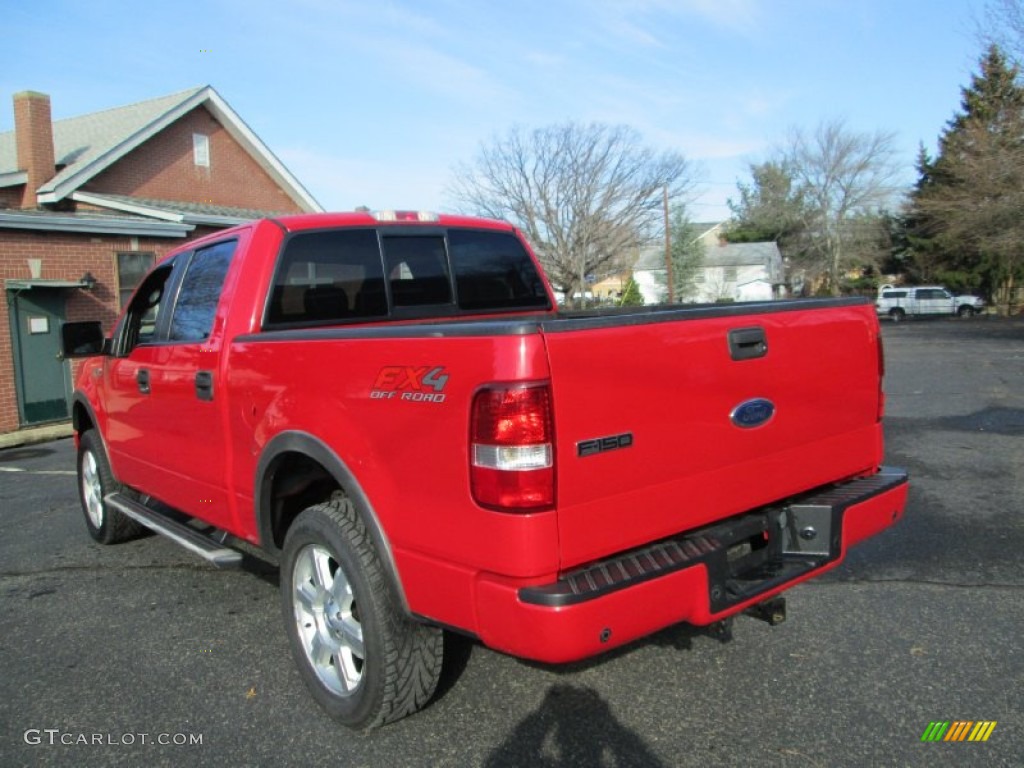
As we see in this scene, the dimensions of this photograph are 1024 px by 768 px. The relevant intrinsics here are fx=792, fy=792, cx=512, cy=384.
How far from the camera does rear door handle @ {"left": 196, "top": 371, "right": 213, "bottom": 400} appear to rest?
3633mm

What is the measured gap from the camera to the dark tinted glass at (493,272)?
4.41m

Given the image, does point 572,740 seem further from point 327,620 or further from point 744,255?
point 744,255

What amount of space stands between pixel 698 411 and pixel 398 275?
80.1 inches

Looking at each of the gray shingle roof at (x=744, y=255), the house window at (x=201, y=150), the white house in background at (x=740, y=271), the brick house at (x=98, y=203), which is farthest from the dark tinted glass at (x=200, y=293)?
the gray shingle roof at (x=744, y=255)

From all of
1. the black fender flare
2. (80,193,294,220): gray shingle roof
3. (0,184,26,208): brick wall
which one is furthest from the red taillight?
(0,184,26,208): brick wall

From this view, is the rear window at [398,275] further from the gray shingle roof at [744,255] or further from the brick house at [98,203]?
the gray shingle roof at [744,255]

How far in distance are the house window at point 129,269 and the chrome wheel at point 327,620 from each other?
14.1 m

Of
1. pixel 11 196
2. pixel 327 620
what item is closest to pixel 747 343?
pixel 327 620

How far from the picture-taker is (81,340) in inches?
192

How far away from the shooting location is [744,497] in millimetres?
2869

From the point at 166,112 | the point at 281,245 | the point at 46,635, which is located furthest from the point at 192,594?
the point at 166,112

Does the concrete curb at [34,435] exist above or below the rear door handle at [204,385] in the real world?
below

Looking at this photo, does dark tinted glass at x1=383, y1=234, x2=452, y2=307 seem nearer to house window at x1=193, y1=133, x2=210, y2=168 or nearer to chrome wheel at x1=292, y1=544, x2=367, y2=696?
chrome wheel at x1=292, y1=544, x2=367, y2=696

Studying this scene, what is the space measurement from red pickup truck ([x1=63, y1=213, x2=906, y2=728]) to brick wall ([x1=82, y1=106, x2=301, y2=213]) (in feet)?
52.7
